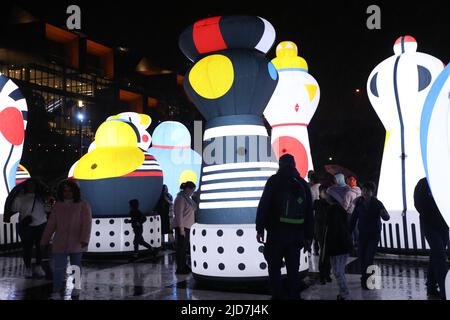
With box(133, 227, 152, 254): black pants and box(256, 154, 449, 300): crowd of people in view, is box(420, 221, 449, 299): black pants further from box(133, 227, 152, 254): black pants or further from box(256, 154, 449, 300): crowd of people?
box(133, 227, 152, 254): black pants

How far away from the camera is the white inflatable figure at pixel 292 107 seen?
445 inches

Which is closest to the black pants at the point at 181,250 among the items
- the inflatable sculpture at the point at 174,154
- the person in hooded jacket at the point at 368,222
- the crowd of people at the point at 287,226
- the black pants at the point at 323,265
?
the crowd of people at the point at 287,226

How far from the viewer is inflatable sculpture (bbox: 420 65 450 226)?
467cm

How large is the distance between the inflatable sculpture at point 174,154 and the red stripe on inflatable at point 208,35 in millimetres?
7610

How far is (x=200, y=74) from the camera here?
6.59 metres

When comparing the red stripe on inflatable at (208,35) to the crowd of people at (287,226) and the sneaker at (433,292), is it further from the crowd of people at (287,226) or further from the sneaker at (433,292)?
the sneaker at (433,292)

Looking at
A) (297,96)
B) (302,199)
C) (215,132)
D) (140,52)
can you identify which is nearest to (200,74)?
(215,132)

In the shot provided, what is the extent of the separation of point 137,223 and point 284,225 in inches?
188

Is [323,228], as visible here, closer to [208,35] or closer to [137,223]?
[208,35]

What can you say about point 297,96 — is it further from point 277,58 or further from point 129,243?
point 129,243

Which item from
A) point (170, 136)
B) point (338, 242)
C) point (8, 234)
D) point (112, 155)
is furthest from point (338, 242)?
point (170, 136)

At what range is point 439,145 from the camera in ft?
15.4

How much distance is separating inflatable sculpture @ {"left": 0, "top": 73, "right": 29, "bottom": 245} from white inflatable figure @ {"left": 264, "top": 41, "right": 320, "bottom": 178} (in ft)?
17.7
